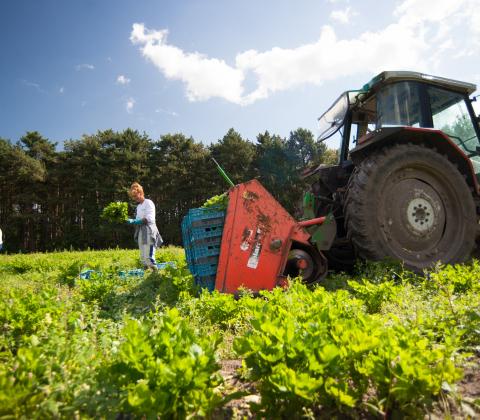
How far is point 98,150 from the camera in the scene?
3281 centimetres

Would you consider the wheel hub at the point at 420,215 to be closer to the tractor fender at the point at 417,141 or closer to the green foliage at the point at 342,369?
the tractor fender at the point at 417,141

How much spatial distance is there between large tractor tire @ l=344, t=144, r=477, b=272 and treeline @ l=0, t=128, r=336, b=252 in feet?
90.2

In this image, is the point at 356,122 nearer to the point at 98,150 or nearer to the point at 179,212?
the point at 179,212

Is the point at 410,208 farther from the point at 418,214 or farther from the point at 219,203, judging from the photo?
the point at 219,203

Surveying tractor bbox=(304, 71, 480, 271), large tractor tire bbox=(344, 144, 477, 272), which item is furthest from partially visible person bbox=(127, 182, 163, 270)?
large tractor tire bbox=(344, 144, 477, 272)

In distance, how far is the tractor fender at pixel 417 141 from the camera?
154 inches

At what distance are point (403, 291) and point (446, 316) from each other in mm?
891

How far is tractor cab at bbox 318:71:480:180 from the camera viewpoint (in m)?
4.49

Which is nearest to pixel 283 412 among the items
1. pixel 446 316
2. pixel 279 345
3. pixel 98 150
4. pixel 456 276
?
pixel 279 345

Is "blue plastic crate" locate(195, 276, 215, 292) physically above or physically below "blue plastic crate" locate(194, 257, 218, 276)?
below

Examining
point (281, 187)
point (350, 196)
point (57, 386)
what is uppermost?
point (281, 187)

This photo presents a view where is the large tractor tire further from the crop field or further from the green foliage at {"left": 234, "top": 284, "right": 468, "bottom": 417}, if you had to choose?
the green foliage at {"left": 234, "top": 284, "right": 468, "bottom": 417}

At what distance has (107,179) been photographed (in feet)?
104

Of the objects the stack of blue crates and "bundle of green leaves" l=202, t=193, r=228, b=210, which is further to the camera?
"bundle of green leaves" l=202, t=193, r=228, b=210
